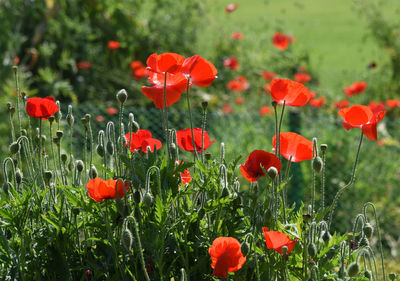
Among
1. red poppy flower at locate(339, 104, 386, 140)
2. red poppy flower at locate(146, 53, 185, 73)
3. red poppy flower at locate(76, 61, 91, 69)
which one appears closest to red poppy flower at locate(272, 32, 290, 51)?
red poppy flower at locate(76, 61, 91, 69)

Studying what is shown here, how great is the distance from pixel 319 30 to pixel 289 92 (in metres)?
9.62

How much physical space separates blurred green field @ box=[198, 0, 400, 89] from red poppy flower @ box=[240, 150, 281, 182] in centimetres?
478

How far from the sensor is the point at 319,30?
35.0 feet

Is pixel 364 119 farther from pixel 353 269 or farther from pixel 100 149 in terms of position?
pixel 100 149

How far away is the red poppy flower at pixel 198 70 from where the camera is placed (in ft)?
4.61

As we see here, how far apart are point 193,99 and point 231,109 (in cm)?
38

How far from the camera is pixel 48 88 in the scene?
17.2ft

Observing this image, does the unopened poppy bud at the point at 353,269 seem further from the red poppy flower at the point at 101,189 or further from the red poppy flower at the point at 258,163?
the red poppy flower at the point at 101,189

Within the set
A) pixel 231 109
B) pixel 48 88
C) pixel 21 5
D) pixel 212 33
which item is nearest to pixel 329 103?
pixel 231 109

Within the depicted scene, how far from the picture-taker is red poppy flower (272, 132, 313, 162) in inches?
56.2

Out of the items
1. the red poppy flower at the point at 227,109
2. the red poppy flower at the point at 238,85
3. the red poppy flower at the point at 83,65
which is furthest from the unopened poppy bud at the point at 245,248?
the red poppy flower at the point at 83,65

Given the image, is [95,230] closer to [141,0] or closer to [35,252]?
[35,252]

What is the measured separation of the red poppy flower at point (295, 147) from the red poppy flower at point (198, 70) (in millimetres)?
218

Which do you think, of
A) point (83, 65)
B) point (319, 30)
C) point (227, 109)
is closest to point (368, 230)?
point (227, 109)
